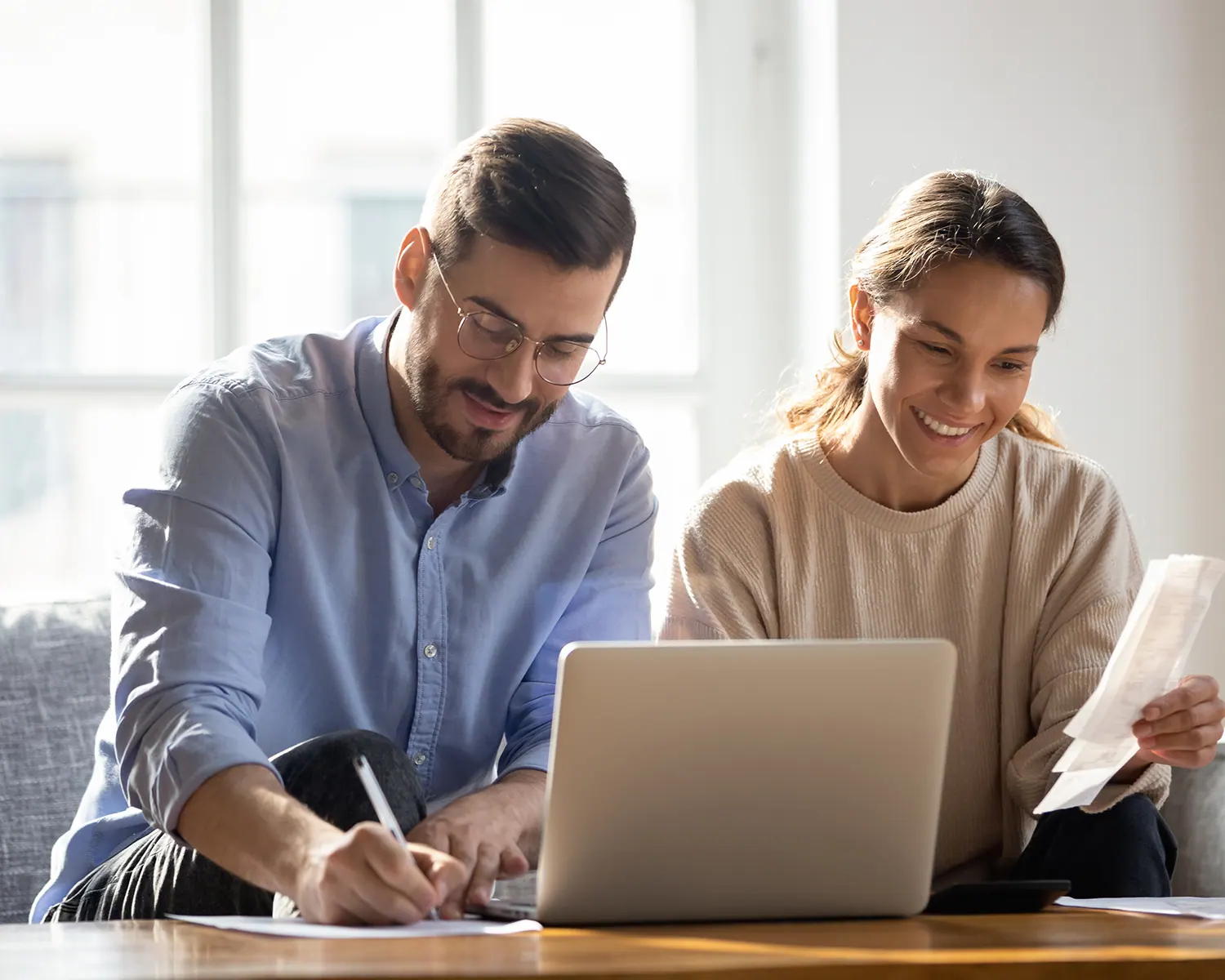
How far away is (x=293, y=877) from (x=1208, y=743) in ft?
2.86

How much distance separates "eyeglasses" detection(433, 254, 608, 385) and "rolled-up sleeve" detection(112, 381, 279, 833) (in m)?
0.23

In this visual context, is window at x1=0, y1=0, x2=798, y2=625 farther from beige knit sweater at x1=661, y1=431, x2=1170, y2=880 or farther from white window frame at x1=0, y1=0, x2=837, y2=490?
beige knit sweater at x1=661, y1=431, x2=1170, y2=880

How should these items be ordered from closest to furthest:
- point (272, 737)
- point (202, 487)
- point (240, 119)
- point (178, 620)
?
point (178, 620)
point (202, 487)
point (272, 737)
point (240, 119)

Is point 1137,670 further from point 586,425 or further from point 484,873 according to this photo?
point 586,425

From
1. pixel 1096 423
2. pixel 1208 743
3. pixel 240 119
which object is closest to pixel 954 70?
pixel 1096 423

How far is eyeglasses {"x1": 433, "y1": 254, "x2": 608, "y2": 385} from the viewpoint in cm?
145

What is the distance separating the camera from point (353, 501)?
1511 millimetres

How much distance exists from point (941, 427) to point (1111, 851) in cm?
49

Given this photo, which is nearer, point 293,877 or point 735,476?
point 293,877

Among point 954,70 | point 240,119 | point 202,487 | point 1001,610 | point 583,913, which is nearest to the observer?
point 583,913

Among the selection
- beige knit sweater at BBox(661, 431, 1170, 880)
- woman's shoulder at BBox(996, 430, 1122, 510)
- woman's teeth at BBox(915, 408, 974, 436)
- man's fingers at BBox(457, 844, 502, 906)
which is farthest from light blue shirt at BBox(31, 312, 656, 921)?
woman's shoulder at BBox(996, 430, 1122, 510)

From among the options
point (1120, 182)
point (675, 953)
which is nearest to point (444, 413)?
point (675, 953)

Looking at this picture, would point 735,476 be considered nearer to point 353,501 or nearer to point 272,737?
point 353,501

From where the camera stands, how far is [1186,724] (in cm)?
134
